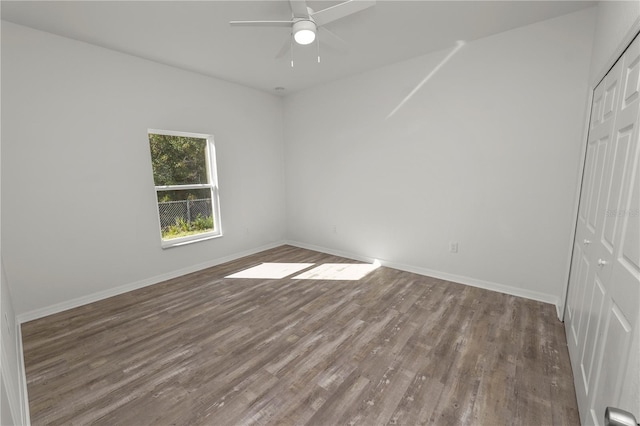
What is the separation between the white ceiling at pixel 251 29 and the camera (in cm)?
228

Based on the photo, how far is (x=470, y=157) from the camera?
3.17 meters

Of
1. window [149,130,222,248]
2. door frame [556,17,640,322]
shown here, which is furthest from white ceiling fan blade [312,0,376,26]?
window [149,130,222,248]

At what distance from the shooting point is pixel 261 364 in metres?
2.05

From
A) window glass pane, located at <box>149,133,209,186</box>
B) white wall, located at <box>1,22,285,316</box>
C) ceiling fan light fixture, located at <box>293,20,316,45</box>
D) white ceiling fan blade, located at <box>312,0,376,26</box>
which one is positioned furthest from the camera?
window glass pane, located at <box>149,133,209,186</box>

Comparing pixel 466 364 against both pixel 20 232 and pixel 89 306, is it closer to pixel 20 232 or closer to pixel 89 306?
pixel 89 306

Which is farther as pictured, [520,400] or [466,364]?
[466,364]

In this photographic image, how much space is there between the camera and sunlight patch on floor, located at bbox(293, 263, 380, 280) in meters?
3.66

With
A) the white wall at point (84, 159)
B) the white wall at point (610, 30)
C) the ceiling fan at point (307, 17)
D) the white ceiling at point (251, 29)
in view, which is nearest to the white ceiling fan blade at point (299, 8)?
the ceiling fan at point (307, 17)

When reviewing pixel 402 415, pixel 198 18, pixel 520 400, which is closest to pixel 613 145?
pixel 520 400

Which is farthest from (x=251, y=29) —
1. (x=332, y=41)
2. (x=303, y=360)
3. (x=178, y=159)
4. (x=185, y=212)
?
(x=303, y=360)

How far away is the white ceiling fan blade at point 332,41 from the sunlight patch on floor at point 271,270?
9.29ft

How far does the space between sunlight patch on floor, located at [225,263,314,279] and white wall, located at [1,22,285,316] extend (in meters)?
0.74

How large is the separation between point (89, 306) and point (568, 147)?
510 centimetres

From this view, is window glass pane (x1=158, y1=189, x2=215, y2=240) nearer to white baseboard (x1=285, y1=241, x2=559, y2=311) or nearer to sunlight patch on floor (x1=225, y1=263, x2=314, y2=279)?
sunlight patch on floor (x1=225, y1=263, x2=314, y2=279)
